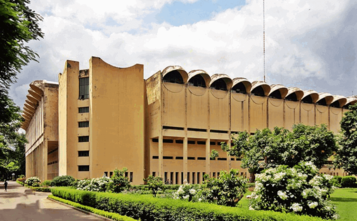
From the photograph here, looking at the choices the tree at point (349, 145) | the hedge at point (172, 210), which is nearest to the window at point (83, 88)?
the hedge at point (172, 210)

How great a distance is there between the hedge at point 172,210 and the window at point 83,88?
76.4 ft

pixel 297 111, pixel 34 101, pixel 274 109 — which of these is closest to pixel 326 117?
pixel 297 111

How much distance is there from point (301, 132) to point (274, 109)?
84.3ft

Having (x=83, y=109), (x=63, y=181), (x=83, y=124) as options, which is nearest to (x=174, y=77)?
(x=83, y=109)

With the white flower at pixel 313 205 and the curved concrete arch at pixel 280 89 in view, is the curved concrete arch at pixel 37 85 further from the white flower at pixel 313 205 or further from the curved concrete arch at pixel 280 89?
the white flower at pixel 313 205

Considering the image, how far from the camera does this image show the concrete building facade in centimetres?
3838

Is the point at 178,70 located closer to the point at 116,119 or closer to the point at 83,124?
the point at 116,119

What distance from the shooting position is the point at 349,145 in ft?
97.9

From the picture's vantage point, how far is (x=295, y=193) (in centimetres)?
1017

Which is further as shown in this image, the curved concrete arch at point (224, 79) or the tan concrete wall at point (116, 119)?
the curved concrete arch at point (224, 79)

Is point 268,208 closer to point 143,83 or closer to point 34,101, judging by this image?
point 143,83

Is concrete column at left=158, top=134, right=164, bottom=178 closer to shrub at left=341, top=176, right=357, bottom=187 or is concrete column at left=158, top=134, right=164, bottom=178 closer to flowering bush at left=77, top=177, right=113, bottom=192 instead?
flowering bush at left=77, top=177, right=113, bottom=192

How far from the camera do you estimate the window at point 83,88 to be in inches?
1576

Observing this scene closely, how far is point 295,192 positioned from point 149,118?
33.7m
